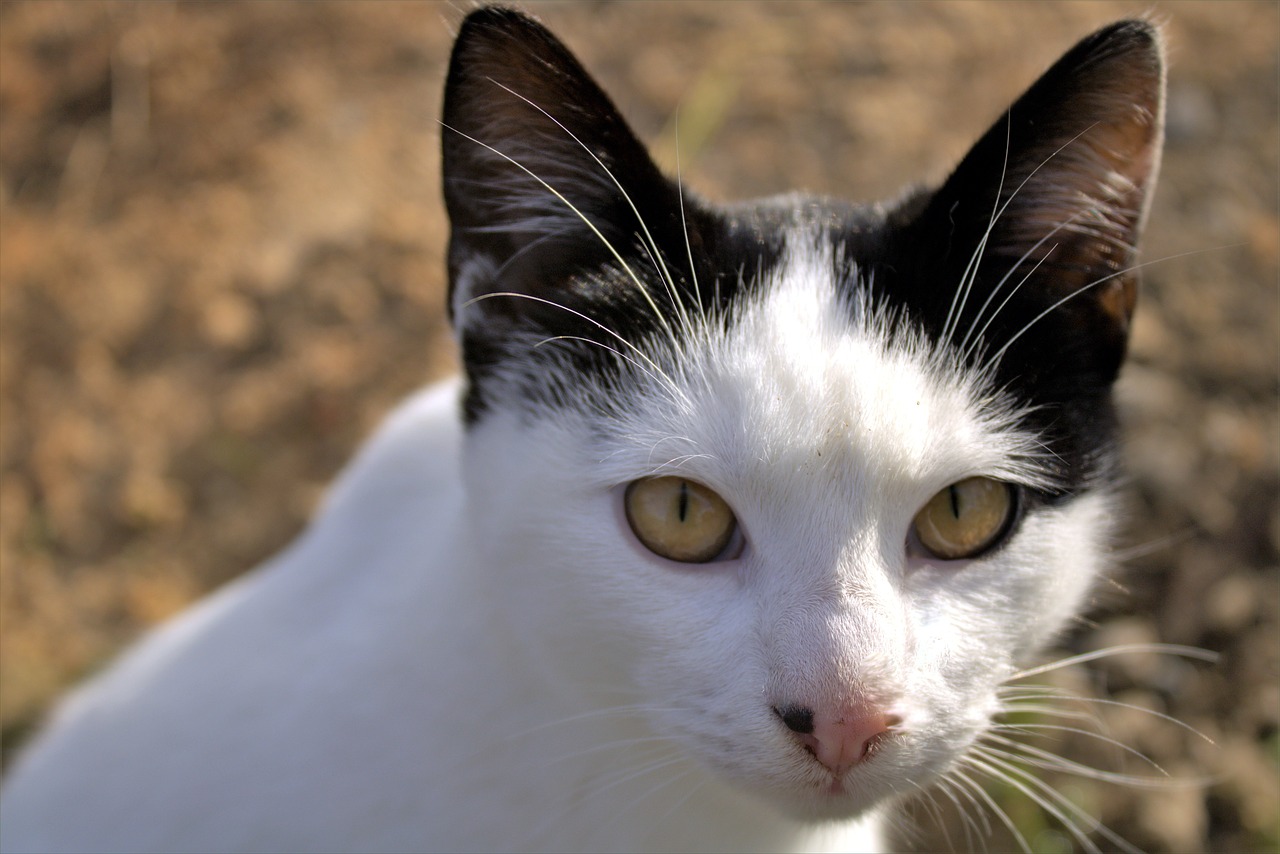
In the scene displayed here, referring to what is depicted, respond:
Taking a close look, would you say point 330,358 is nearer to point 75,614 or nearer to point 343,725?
point 75,614

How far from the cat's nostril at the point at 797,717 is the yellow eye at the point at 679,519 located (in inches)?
7.8

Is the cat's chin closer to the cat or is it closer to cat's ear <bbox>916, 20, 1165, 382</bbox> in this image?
the cat

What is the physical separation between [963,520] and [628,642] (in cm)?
42

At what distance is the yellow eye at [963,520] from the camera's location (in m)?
1.28

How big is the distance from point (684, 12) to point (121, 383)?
2.18 m

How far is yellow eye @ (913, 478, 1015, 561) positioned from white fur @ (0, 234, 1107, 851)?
2 centimetres

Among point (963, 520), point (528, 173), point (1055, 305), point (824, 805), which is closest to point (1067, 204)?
point (1055, 305)

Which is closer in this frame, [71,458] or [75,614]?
[75,614]

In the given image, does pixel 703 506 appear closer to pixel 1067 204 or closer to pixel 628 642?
pixel 628 642

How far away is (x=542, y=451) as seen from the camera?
4.52ft

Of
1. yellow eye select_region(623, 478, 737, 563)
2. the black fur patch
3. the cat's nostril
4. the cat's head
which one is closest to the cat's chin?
the cat's head

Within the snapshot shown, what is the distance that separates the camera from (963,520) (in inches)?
50.8

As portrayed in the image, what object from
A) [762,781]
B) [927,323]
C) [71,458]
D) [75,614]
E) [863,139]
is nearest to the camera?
[762,781]

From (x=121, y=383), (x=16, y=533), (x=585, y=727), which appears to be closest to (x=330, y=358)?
(x=121, y=383)
